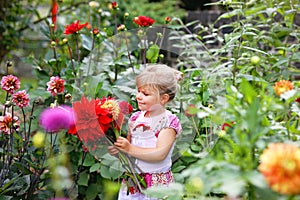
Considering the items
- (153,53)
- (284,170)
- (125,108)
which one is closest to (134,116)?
(125,108)

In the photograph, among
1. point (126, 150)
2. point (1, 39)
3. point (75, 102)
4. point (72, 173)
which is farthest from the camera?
point (1, 39)

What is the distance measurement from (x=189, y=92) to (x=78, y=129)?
494 mm

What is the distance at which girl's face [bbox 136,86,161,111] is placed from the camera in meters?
1.52

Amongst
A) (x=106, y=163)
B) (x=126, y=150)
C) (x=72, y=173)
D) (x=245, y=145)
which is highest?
(x=245, y=145)

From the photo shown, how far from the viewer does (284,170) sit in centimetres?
76

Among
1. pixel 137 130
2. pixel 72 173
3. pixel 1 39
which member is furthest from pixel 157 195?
pixel 1 39

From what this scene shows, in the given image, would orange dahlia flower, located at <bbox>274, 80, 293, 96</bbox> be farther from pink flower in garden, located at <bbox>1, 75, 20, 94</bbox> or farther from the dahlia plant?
pink flower in garden, located at <bbox>1, 75, 20, 94</bbox>

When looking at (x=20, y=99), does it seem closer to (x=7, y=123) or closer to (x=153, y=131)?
(x=7, y=123)

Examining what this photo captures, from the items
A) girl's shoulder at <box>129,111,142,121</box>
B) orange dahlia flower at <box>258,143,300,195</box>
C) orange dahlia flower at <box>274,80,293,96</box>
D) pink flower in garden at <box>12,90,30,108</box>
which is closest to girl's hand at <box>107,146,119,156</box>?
girl's shoulder at <box>129,111,142,121</box>

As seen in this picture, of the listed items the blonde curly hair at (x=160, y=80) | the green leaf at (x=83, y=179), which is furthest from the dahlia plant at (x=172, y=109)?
the blonde curly hair at (x=160, y=80)

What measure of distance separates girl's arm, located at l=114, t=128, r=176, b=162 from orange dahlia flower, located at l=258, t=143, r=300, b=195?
754 millimetres

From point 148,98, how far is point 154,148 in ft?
0.50

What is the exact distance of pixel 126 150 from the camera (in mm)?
1521

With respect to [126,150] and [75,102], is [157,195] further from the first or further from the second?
[75,102]
